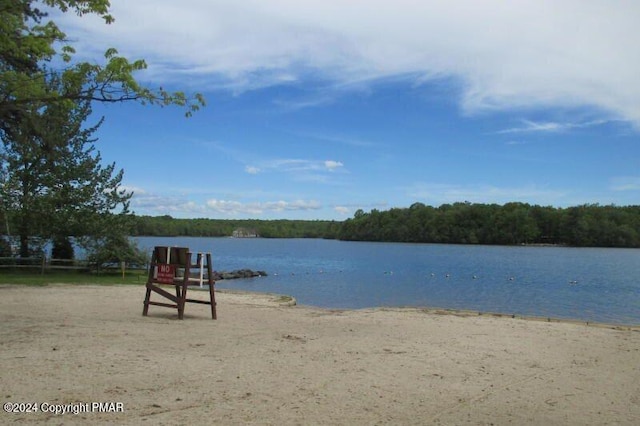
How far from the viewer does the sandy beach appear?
5129mm

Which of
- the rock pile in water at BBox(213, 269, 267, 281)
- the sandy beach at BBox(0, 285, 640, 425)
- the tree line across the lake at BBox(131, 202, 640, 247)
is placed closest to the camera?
the sandy beach at BBox(0, 285, 640, 425)

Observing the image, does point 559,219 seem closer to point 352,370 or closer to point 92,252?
point 92,252

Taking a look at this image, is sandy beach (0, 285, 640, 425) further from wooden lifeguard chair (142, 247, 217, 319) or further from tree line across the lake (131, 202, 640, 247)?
tree line across the lake (131, 202, 640, 247)

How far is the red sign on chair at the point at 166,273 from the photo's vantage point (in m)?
11.7

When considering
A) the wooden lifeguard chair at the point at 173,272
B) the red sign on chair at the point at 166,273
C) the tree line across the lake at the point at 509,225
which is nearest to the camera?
the wooden lifeguard chair at the point at 173,272

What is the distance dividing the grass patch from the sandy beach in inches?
386

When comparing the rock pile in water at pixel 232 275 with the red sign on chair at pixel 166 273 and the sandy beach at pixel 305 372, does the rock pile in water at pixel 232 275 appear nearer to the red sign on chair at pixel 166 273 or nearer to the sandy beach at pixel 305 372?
the red sign on chair at pixel 166 273

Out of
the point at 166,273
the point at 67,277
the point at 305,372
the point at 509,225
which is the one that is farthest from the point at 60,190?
the point at 509,225

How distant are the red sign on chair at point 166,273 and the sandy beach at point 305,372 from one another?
0.85 metres

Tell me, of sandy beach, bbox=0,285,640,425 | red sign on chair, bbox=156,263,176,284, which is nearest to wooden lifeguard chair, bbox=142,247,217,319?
red sign on chair, bbox=156,263,176,284

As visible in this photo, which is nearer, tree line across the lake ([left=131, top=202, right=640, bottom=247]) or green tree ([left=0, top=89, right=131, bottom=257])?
green tree ([left=0, top=89, right=131, bottom=257])

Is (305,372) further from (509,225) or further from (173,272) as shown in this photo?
(509,225)

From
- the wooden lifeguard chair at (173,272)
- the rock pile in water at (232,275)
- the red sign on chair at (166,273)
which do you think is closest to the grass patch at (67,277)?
the wooden lifeguard chair at (173,272)

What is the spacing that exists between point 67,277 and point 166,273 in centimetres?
1384
